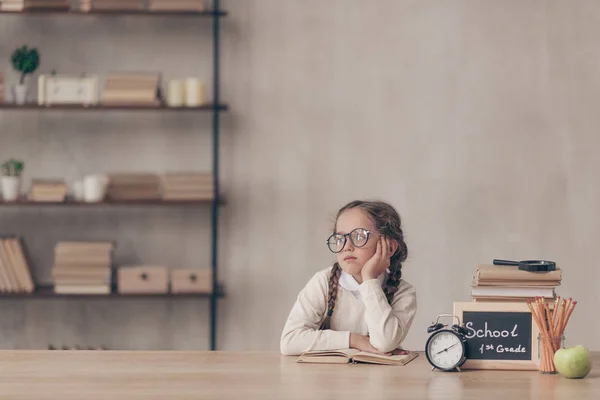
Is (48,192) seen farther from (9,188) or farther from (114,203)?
(114,203)

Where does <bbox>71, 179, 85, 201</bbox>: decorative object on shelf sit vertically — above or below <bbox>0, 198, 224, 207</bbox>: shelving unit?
above

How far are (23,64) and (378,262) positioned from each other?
2497 mm

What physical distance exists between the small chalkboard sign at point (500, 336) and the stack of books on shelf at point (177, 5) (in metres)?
2.46

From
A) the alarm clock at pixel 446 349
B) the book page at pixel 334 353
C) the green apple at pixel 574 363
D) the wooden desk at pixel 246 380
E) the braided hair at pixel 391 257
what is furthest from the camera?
the braided hair at pixel 391 257

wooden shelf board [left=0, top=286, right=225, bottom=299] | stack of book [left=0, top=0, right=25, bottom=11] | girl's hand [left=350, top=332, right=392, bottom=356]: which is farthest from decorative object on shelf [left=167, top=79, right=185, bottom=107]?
girl's hand [left=350, top=332, right=392, bottom=356]

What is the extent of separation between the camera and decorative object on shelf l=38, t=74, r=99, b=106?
403 cm

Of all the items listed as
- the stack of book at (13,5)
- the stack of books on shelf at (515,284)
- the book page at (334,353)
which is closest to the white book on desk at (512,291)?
the stack of books on shelf at (515,284)

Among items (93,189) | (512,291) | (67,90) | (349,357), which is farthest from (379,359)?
(67,90)

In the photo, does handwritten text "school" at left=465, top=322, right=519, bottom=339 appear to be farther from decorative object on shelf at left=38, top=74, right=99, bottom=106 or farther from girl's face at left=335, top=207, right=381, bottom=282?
decorative object on shelf at left=38, top=74, right=99, bottom=106

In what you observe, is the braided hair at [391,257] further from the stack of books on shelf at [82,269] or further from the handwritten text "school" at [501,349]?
the stack of books on shelf at [82,269]

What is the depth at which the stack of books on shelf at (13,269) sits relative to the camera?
158 inches

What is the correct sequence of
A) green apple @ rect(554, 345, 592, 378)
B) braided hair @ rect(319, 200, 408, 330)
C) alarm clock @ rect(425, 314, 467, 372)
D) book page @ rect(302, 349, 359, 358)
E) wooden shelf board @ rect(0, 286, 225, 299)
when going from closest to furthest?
green apple @ rect(554, 345, 592, 378) < alarm clock @ rect(425, 314, 467, 372) < book page @ rect(302, 349, 359, 358) < braided hair @ rect(319, 200, 408, 330) < wooden shelf board @ rect(0, 286, 225, 299)

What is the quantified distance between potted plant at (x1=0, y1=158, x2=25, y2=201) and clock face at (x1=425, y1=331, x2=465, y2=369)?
2581 millimetres

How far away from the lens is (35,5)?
4.04m
